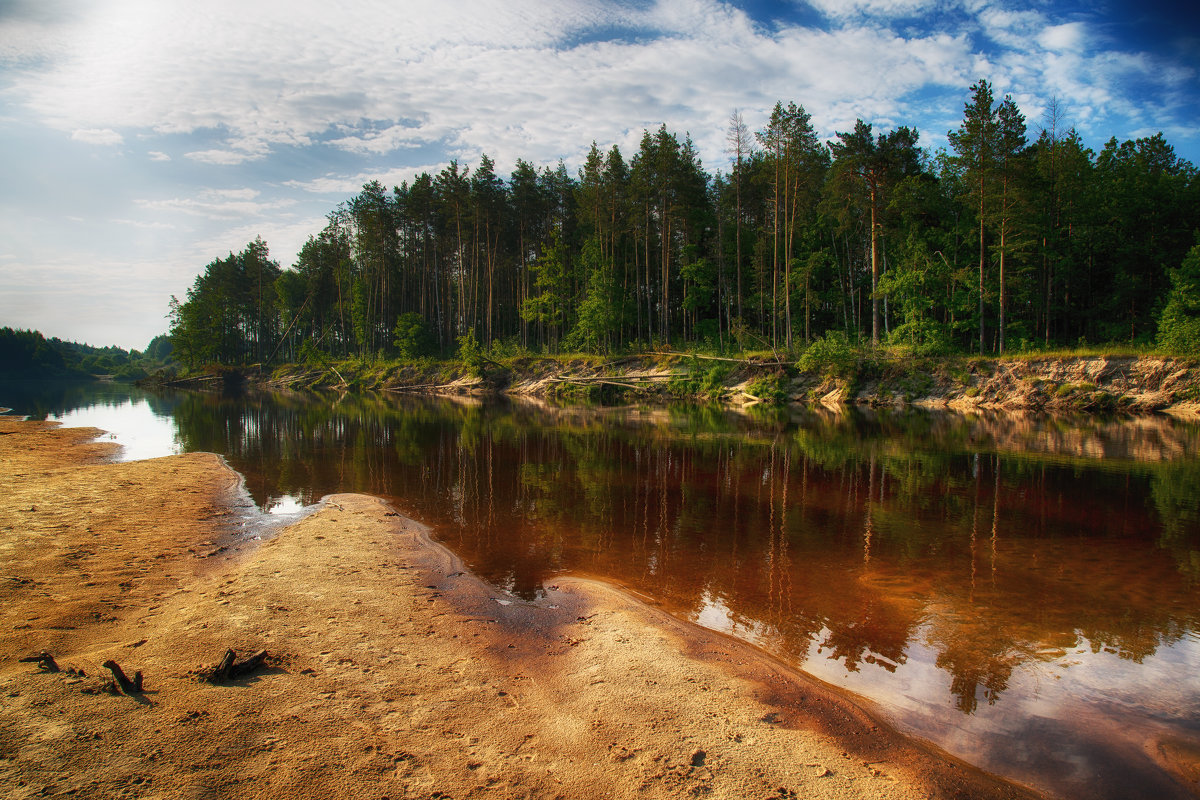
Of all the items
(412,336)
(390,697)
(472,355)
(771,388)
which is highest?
(412,336)

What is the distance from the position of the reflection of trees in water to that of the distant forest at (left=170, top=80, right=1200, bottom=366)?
2012cm

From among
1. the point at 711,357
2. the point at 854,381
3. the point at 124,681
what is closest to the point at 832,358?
the point at 854,381

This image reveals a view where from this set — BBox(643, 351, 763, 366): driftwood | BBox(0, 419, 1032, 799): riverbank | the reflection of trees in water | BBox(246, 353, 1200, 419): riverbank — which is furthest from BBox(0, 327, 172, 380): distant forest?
BBox(0, 419, 1032, 799): riverbank

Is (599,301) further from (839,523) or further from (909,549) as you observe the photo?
(909,549)

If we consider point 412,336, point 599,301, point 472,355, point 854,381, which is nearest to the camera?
point 854,381

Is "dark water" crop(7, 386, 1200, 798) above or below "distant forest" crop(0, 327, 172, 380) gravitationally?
below

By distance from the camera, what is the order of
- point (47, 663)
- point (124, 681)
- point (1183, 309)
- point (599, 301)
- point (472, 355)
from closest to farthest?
point (124, 681) → point (47, 663) → point (1183, 309) → point (599, 301) → point (472, 355)

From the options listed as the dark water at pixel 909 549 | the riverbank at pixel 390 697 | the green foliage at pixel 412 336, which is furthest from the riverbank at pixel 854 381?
the riverbank at pixel 390 697

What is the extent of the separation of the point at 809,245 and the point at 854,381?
16625 millimetres

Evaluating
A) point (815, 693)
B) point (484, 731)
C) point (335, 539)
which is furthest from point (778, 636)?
point (335, 539)

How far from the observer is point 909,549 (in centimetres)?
927

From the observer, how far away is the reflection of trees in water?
21.8 feet

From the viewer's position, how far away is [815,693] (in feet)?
16.3

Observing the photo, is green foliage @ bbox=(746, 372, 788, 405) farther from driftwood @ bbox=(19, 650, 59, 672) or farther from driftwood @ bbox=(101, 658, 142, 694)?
driftwood @ bbox=(19, 650, 59, 672)
